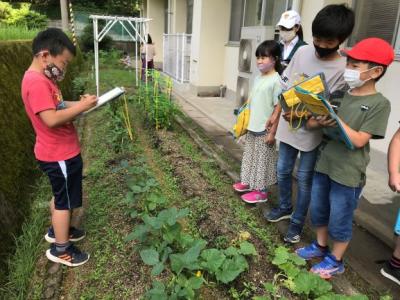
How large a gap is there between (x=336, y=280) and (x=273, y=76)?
179 cm

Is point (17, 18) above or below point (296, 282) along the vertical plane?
above

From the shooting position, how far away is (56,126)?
229cm

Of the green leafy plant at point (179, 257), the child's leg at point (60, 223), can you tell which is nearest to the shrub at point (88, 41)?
the child's leg at point (60, 223)

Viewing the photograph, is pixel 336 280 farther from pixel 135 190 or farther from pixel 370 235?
pixel 135 190

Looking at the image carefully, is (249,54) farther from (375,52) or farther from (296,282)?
(296,282)

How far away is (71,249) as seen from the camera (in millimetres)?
2643

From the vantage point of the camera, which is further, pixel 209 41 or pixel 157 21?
pixel 157 21

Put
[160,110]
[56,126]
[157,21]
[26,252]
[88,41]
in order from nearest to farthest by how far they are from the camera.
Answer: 1. [56,126]
2. [26,252]
3. [160,110]
4. [157,21]
5. [88,41]

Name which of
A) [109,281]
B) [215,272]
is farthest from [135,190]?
[215,272]

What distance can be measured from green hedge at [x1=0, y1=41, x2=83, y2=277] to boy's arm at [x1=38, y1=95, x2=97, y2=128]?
3.63 ft

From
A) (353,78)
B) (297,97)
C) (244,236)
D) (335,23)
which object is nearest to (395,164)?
(353,78)

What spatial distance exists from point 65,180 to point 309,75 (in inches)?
77.3

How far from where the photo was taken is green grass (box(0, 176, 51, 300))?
7.99ft

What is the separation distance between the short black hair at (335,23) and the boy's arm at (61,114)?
1.66 meters
